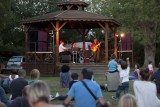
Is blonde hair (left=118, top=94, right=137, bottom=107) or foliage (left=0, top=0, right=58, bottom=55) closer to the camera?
blonde hair (left=118, top=94, right=137, bottom=107)

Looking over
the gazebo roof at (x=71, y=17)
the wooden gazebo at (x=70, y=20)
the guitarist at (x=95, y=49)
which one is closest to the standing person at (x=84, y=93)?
the wooden gazebo at (x=70, y=20)

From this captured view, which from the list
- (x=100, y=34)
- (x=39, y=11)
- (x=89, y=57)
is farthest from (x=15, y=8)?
(x=89, y=57)

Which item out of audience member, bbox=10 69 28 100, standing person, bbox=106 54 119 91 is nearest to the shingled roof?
standing person, bbox=106 54 119 91

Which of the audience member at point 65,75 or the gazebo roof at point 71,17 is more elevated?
the gazebo roof at point 71,17

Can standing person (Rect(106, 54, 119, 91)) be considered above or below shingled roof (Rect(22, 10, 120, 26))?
below

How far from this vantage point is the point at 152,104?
777cm

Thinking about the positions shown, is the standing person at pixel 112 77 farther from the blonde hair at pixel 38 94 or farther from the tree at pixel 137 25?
the tree at pixel 137 25

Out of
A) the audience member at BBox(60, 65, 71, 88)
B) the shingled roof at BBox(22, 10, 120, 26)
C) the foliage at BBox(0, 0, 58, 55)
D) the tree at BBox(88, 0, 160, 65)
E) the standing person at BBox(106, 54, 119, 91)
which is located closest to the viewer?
the standing person at BBox(106, 54, 119, 91)

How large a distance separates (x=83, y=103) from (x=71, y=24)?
28.1m

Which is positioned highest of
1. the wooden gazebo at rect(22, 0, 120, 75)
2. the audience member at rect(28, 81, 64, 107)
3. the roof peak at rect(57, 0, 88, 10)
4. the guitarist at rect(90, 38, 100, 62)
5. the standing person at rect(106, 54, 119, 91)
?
the roof peak at rect(57, 0, 88, 10)

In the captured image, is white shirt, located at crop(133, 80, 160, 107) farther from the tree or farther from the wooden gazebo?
the tree

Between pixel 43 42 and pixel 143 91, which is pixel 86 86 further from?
pixel 43 42

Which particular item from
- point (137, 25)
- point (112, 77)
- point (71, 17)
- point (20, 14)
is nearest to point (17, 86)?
point (112, 77)

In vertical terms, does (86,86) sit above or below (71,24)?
below
